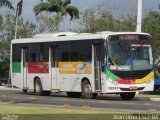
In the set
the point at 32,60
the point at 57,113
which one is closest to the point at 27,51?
the point at 32,60

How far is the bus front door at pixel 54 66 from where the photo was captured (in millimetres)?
32719

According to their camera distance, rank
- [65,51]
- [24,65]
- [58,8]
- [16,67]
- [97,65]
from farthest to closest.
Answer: [58,8], [16,67], [24,65], [65,51], [97,65]

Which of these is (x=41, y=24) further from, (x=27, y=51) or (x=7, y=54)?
(x=27, y=51)

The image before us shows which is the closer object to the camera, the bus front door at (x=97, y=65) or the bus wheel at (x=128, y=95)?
the bus front door at (x=97, y=65)

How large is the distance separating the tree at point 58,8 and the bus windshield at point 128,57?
37448 mm

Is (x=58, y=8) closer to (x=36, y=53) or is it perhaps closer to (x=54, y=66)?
(x=36, y=53)

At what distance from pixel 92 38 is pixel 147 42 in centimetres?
282

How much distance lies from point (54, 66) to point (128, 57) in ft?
18.0

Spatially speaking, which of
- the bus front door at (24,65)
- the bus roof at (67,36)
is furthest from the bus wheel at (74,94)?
the bus front door at (24,65)

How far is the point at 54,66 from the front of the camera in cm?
3288

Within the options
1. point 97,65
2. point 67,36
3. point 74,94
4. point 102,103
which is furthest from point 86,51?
point 102,103

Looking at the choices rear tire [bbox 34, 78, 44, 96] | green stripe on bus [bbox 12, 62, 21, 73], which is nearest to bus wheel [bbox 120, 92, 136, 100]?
rear tire [bbox 34, 78, 44, 96]

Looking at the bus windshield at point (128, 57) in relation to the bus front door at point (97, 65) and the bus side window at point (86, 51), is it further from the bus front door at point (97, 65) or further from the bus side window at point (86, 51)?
the bus side window at point (86, 51)

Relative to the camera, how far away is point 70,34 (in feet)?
107
